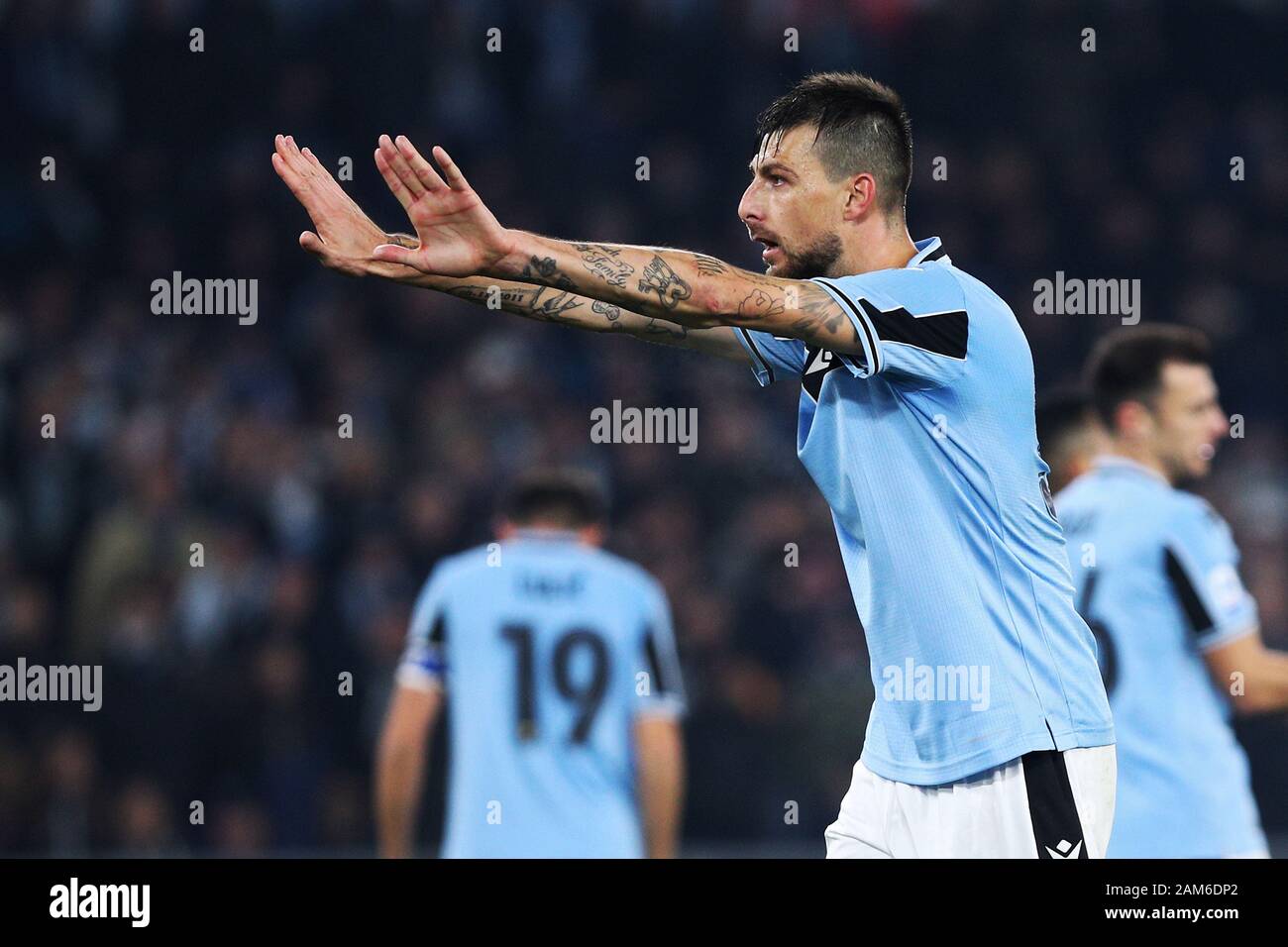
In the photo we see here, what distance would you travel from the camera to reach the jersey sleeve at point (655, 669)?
5.99m

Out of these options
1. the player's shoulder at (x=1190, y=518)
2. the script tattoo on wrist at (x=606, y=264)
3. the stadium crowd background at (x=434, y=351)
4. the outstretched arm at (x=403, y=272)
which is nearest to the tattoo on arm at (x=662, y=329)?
the outstretched arm at (x=403, y=272)

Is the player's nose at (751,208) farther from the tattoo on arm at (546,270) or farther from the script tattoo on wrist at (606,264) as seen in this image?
the tattoo on arm at (546,270)

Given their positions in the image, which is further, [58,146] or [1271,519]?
[58,146]

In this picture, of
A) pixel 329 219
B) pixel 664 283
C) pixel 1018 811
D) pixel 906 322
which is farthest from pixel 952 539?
pixel 329 219

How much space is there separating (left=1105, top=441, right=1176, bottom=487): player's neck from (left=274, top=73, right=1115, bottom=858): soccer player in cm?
224

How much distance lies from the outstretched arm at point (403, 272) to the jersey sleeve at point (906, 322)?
0.45 meters

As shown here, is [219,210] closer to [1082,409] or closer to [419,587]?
[419,587]

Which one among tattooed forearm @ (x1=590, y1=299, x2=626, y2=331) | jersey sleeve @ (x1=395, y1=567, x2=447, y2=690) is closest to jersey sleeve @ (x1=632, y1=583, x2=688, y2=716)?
jersey sleeve @ (x1=395, y1=567, x2=447, y2=690)

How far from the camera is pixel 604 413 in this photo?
955 centimetres

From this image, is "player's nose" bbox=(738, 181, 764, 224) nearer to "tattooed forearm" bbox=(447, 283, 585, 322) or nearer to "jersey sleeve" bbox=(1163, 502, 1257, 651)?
"tattooed forearm" bbox=(447, 283, 585, 322)

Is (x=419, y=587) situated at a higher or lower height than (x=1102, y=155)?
lower

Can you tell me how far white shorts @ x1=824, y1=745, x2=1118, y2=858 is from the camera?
10.8 feet
